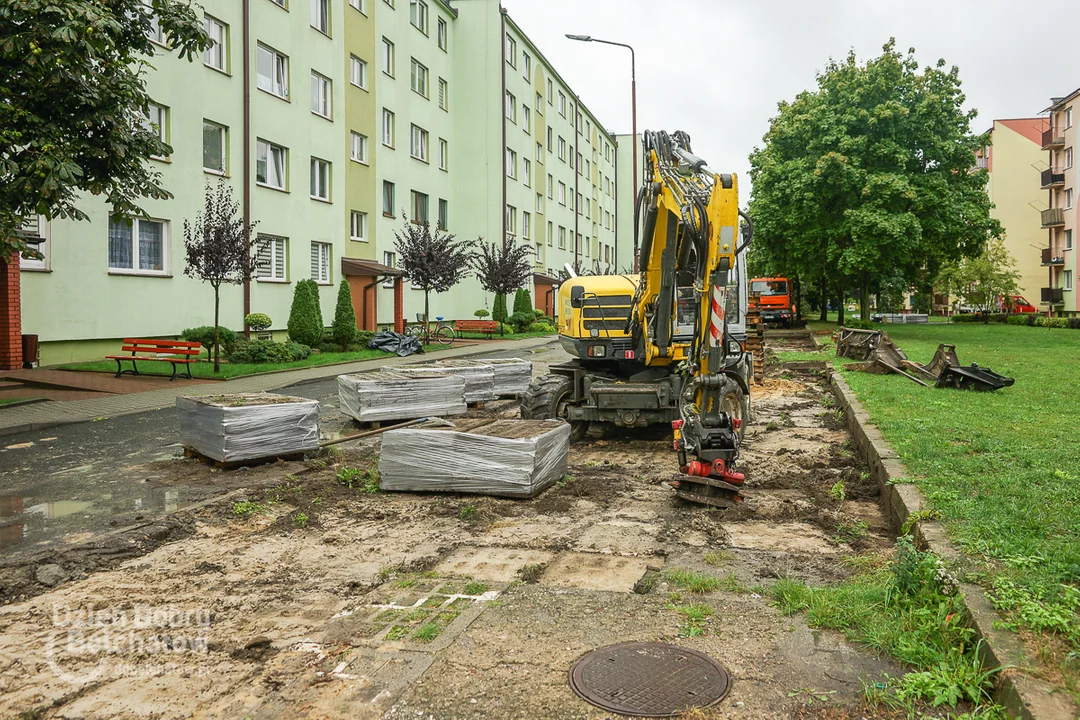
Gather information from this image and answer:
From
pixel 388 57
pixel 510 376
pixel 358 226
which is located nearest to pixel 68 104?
pixel 510 376

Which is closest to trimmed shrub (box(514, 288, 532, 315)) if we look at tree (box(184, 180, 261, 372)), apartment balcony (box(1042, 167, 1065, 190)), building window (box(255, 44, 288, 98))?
building window (box(255, 44, 288, 98))

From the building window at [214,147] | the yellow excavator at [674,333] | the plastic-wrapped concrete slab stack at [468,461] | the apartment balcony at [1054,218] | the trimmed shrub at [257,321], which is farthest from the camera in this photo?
the apartment balcony at [1054,218]

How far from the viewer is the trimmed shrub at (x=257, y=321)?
23.2 metres

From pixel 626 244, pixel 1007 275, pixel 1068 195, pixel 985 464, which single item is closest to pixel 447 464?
pixel 985 464

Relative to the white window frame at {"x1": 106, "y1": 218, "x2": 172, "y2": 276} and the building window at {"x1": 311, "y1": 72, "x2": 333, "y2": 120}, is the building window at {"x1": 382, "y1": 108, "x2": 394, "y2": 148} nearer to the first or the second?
the building window at {"x1": 311, "y1": 72, "x2": 333, "y2": 120}

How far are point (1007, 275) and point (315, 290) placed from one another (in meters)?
45.1

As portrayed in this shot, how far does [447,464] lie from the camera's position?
7.69 metres

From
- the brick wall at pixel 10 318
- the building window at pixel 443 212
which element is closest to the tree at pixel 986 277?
the building window at pixel 443 212

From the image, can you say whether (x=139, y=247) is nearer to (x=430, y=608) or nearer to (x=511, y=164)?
(x=430, y=608)

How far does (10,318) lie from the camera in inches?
672

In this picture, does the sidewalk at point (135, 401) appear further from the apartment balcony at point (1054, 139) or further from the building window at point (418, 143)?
the apartment balcony at point (1054, 139)

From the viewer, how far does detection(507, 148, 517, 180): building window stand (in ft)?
146

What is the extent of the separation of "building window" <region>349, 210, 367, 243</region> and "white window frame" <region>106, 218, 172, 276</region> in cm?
922

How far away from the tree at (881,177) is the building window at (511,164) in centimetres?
1513
